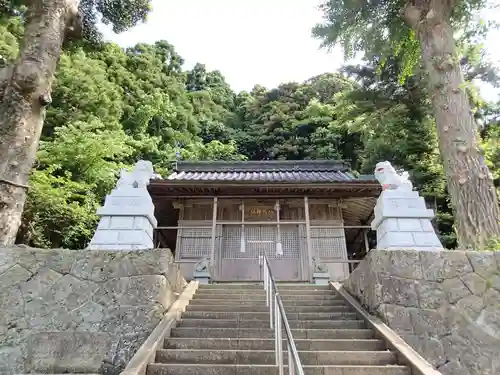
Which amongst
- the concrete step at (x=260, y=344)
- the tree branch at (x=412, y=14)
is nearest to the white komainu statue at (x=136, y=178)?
the concrete step at (x=260, y=344)

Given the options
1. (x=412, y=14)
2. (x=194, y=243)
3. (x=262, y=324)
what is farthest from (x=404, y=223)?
(x=194, y=243)

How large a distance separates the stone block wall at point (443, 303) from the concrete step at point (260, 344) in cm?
55

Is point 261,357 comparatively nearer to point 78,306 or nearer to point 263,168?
point 78,306

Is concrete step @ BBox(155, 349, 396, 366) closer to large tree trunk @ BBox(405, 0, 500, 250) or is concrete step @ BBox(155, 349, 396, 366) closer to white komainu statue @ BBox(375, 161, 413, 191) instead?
white komainu statue @ BBox(375, 161, 413, 191)

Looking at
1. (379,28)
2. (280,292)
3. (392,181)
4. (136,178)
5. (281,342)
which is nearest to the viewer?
(281,342)

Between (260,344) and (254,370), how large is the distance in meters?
0.70

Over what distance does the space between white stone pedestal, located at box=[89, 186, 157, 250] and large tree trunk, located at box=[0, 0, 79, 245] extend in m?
1.73

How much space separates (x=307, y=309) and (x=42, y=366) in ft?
13.5

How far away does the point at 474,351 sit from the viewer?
15.6 ft

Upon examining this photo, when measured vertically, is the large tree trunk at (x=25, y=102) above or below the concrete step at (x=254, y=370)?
above

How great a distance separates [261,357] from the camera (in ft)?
14.5

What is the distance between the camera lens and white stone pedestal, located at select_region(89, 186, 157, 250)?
5.96 m

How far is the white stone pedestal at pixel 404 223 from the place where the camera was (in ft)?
19.0

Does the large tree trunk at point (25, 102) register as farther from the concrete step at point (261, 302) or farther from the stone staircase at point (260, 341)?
the stone staircase at point (260, 341)
